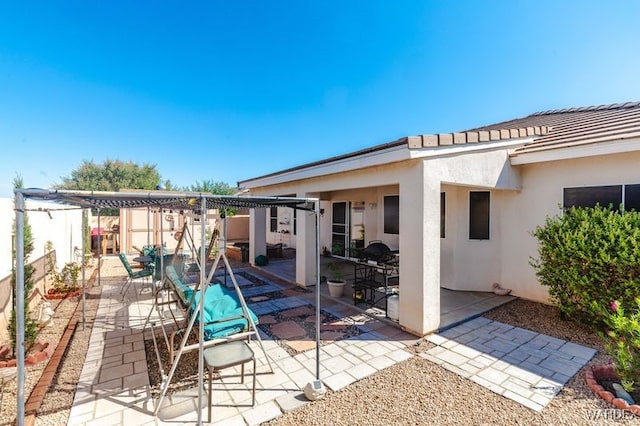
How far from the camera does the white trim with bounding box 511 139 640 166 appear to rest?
5.56 metres

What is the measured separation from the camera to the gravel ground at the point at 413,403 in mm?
3256

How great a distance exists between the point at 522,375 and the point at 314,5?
40.4ft

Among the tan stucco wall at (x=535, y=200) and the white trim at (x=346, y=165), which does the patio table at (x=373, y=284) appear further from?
the tan stucco wall at (x=535, y=200)

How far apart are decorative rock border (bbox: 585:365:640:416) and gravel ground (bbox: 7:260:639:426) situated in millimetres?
82

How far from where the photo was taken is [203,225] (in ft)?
9.37

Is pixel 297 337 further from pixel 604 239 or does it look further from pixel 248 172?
pixel 248 172

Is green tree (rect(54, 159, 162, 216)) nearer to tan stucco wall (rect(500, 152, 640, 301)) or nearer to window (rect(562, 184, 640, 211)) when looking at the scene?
tan stucco wall (rect(500, 152, 640, 301))

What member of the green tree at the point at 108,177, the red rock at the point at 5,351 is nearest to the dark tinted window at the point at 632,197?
the red rock at the point at 5,351

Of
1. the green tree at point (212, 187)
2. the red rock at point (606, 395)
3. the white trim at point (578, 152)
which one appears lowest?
the red rock at point (606, 395)

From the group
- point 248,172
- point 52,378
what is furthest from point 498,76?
point 248,172

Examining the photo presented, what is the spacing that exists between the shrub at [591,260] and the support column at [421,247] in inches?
108

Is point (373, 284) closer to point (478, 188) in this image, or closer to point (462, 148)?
point (462, 148)

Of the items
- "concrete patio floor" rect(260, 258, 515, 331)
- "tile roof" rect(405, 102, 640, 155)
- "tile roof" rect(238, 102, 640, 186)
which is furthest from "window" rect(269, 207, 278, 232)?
"tile roof" rect(405, 102, 640, 155)

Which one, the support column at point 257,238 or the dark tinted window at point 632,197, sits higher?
the dark tinted window at point 632,197
